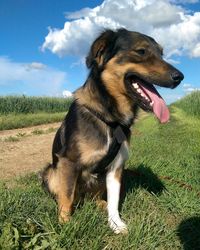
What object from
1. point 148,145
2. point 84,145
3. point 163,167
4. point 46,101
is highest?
point 84,145

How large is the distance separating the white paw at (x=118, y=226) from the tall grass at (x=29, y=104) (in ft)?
83.8

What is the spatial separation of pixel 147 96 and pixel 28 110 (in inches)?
1121

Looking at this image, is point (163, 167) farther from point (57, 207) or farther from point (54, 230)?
point (54, 230)

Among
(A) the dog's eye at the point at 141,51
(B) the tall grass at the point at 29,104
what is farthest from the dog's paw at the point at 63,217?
(B) the tall grass at the point at 29,104

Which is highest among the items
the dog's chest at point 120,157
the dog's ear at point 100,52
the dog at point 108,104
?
the dog's ear at point 100,52

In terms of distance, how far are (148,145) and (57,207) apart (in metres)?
5.54

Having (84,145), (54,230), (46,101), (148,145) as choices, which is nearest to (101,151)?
(84,145)

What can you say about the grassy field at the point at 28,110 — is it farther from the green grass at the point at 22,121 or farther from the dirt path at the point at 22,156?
the dirt path at the point at 22,156

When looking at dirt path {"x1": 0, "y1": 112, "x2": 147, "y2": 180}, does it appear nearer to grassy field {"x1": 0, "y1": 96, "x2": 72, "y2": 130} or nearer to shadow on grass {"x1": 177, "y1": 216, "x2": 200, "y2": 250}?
shadow on grass {"x1": 177, "y1": 216, "x2": 200, "y2": 250}

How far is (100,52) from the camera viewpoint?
170 inches

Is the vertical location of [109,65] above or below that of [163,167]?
above

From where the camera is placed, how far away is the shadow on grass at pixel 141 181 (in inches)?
222

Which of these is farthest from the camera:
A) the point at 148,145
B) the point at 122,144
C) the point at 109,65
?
the point at 148,145

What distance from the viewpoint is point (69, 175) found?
438 cm
